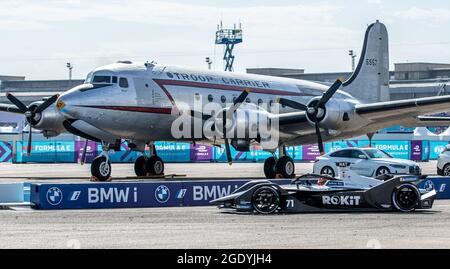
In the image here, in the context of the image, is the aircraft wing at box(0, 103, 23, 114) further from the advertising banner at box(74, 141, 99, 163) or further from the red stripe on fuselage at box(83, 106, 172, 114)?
the advertising banner at box(74, 141, 99, 163)

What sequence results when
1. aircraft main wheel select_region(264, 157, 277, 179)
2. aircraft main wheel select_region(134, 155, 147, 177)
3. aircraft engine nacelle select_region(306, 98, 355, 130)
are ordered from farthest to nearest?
aircraft main wheel select_region(134, 155, 147, 177)
aircraft main wheel select_region(264, 157, 277, 179)
aircraft engine nacelle select_region(306, 98, 355, 130)

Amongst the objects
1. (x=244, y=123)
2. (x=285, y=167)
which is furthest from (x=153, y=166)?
(x=285, y=167)

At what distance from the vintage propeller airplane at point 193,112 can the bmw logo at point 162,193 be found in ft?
33.7

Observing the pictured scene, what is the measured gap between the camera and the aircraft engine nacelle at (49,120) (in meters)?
37.9

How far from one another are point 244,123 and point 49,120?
27.5 feet

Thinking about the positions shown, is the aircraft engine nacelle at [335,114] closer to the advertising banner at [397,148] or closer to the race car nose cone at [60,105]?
the race car nose cone at [60,105]

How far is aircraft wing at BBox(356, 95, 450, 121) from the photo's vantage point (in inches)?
1483

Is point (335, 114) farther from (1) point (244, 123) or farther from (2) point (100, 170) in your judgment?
(2) point (100, 170)

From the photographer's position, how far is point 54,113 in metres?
37.9

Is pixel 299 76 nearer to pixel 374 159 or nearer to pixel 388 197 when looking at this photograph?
pixel 374 159

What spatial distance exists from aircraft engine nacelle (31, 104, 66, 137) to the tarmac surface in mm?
14583

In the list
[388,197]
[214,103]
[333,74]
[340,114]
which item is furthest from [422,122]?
[333,74]

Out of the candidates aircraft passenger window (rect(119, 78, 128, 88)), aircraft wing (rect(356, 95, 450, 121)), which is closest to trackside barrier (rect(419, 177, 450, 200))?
aircraft wing (rect(356, 95, 450, 121))

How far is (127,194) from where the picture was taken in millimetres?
25297
